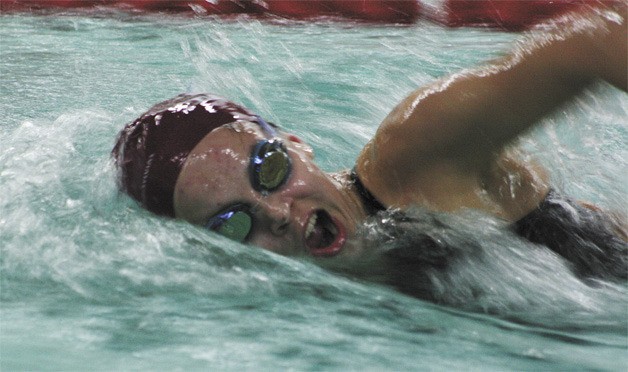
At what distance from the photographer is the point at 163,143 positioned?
7.06 ft

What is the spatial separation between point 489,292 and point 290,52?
11.0ft

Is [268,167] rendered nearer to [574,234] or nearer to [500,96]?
[500,96]

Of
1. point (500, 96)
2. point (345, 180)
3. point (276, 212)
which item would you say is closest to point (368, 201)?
point (345, 180)

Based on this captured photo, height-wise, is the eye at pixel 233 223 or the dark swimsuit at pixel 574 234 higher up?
the dark swimsuit at pixel 574 234

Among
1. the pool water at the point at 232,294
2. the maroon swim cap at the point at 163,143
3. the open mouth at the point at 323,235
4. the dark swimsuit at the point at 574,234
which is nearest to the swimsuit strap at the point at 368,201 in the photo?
the dark swimsuit at the point at 574,234

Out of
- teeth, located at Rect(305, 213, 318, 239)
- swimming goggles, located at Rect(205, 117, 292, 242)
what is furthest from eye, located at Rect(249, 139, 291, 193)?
teeth, located at Rect(305, 213, 318, 239)

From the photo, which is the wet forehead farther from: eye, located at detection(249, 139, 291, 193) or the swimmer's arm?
the swimmer's arm

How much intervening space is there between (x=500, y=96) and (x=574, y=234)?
480 millimetres

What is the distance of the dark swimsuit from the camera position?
81.9 inches

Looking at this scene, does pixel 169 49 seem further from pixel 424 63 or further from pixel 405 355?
pixel 405 355

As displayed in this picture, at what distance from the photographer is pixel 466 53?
15.9 feet

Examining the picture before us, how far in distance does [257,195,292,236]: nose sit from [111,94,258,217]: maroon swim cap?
0.23m

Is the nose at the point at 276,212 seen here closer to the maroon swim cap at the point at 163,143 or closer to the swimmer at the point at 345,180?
the swimmer at the point at 345,180

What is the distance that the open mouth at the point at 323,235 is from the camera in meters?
2.11
